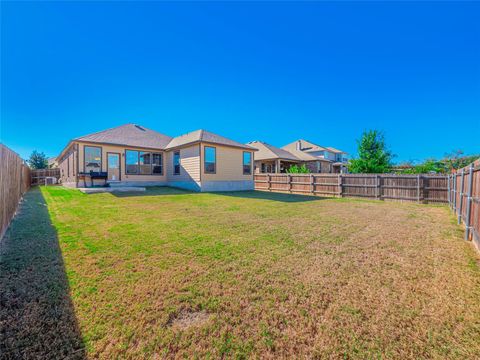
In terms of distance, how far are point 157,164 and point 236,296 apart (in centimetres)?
1612

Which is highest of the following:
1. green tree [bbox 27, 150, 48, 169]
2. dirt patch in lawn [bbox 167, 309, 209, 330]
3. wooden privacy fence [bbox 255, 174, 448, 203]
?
green tree [bbox 27, 150, 48, 169]

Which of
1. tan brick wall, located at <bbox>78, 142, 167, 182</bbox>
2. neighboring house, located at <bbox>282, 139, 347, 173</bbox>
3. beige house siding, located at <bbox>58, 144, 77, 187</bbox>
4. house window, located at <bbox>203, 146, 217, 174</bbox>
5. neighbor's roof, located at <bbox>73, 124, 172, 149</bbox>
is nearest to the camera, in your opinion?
tan brick wall, located at <bbox>78, 142, 167, 182</bbox>

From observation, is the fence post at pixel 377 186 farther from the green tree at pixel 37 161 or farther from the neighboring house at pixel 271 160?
the green tree at pixel 37 161

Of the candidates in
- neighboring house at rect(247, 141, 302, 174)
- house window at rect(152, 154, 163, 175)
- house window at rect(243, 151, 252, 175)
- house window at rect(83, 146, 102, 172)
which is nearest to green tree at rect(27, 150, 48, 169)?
house window at rect(83, 146, 102, 172)

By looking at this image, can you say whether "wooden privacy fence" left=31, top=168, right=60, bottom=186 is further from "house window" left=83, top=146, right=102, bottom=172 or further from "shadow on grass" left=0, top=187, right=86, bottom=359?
"shadow on grass" left=0, top=187, right=86, bottom=359

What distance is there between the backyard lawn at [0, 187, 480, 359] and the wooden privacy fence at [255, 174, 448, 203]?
25.0ft

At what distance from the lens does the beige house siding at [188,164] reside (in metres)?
14.3

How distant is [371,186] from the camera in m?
12.2

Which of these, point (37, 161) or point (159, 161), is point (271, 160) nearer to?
point (159, 161)

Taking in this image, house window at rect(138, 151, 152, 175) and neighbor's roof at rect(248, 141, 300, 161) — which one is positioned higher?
neighbor's roof at rect(248, 141, 300, 161)

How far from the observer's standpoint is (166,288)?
7.99 feet

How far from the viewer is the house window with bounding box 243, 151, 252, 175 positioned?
17.2m

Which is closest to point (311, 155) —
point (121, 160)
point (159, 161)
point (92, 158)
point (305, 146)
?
point (305, 146)

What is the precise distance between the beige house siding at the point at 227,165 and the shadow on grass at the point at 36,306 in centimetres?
1104
